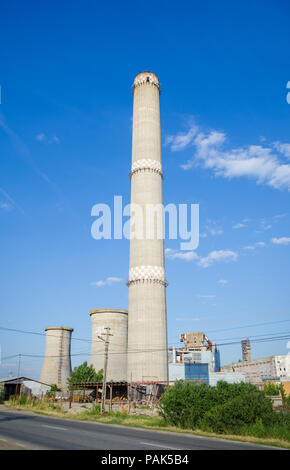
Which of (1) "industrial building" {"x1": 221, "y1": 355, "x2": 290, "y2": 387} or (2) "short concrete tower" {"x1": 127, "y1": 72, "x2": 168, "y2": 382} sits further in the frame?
(1) "industrial building" {"x1": 221, "y1": 355, "x2": 290, "y2": 387}

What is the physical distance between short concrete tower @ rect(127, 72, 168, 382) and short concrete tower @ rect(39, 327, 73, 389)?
2331cm

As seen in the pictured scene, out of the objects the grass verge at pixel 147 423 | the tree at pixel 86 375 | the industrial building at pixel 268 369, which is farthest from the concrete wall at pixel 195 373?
the grass verge at pixel 147 423

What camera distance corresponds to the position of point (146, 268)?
47.1 meters

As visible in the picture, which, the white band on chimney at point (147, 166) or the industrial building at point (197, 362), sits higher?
the white band on chimney at point (147, 166)

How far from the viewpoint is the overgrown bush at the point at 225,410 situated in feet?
52.5

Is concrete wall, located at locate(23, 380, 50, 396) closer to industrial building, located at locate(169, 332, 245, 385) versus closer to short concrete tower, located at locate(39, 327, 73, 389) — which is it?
short concrete tower, located at locate(39, 327, 73, 389)

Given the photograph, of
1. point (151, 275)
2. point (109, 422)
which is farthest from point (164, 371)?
point (109, 422)

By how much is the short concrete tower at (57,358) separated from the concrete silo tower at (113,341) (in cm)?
952

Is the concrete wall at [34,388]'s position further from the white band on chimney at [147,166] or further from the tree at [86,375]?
the white band on chimney at [147,166]

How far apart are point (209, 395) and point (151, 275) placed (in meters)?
28.7

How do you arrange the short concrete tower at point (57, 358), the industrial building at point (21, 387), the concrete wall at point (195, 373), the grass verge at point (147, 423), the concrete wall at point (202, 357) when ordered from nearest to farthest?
the grass verge at point (147, 423) → the industrial building at point (21, 387) → the short concrete tower at point (57, 358) → the concrete wall at point (195, 373) → the concrete wall at point (202, 357)

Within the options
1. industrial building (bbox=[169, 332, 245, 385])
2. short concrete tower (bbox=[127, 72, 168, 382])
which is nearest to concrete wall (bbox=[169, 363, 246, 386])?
industrial building (bbox=[169, 332, 245, 385])

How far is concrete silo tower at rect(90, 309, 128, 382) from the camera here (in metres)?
55.9
